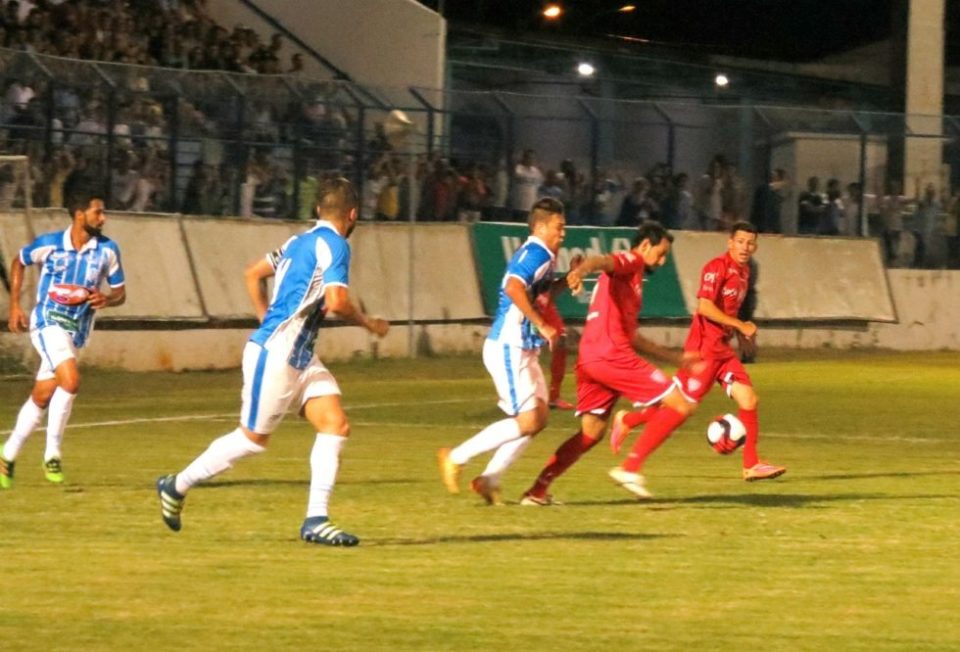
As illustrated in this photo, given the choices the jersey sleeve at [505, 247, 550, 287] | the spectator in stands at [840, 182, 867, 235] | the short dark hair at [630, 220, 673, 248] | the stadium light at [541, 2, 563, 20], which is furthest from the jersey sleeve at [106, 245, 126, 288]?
the stadium light at [541, 2, 563, 20]

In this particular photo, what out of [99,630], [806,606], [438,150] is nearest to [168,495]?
[99,630]

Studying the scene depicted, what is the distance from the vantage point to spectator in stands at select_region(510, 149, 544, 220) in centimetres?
3030

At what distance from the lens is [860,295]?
1287 inches

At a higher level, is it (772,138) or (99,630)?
(772,138)

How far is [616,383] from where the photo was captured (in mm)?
11477

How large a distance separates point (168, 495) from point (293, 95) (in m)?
19.2

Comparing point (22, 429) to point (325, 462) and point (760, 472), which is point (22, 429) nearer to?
point (325, 462)

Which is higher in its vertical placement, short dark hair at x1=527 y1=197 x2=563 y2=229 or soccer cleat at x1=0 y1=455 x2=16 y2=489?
short dark hair at x1=527 y1=197 x2=563 y2=229

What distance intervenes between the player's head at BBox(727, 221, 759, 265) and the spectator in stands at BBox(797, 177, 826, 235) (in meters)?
19.9

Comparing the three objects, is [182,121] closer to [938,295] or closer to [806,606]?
[938,295]

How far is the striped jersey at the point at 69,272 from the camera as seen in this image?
12664 millimetres

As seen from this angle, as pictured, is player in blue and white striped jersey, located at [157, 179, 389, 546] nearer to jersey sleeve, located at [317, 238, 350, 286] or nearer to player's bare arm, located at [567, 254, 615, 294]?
jersey sleeve, located at [317, 238, 350, 286]

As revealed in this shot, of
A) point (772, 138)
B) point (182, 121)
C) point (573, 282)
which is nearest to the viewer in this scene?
point (573, 282)

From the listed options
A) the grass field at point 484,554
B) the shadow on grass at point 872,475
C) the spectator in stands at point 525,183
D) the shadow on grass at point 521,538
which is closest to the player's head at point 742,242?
the grass field at point 484,554
